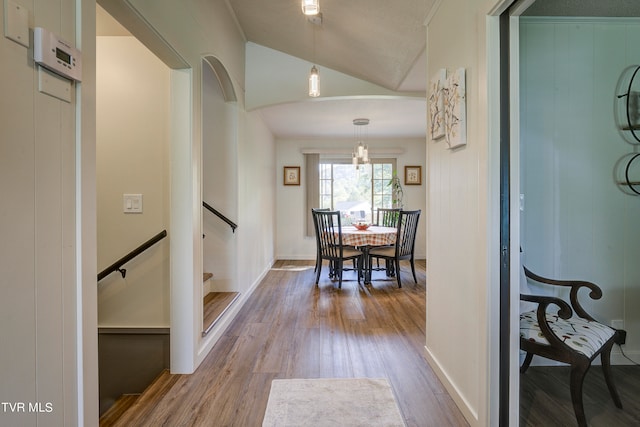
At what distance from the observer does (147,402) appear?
1789 millimetres

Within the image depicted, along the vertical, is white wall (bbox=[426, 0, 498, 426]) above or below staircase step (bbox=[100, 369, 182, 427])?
above

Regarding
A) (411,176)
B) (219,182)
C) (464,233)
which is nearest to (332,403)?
(464,233)

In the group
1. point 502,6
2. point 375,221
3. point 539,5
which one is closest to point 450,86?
point 502,6

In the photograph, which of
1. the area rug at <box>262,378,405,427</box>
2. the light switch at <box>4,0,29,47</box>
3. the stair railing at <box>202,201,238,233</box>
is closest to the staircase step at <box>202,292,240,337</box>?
the stair railing at <box>202,201,238,233</box>

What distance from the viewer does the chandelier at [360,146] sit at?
4.78 m

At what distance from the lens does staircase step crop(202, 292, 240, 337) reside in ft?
8.39

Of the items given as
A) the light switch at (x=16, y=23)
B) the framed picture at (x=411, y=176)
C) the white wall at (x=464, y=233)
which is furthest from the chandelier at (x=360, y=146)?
the light switch at (x=16, y=23)

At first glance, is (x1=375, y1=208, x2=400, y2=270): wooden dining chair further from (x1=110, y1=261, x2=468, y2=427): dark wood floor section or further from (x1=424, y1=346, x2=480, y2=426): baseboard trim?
(x1=424, y1=346, x2=480, y2=426): baseboard trim

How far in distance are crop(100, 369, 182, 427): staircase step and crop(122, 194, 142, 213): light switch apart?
1197 millimetres

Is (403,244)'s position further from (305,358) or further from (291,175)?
(291,175)

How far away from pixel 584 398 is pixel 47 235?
255 centimetres

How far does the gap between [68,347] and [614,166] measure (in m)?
2.99

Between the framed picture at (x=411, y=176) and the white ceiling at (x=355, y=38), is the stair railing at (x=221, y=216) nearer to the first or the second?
the white ceiling at (x=355, y=38)

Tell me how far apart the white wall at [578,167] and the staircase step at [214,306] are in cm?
233
